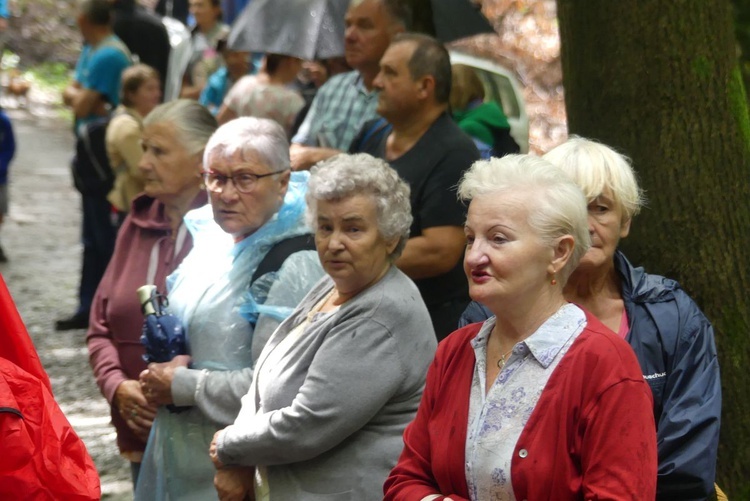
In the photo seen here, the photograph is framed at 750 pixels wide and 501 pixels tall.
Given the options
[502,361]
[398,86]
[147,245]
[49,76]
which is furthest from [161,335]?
[49,76]

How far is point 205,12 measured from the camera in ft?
29.9

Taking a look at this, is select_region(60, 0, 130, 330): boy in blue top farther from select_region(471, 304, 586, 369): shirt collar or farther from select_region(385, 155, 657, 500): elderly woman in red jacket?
select_region(471, 304, 586, 369): shirt collar

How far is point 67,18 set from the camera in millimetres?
24188

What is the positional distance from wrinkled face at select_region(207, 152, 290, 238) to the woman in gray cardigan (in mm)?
516

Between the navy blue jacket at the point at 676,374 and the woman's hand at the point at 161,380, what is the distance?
45.0 inches

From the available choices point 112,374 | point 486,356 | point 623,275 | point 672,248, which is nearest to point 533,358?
point 486,356

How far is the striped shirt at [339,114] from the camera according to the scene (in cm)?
601

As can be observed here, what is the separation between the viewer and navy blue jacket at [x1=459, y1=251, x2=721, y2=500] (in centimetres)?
324

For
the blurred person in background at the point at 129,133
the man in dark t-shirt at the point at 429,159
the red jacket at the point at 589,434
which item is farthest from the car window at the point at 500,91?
the red jacket at the point at 589,434

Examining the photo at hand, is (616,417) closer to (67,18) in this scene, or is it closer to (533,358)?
(533,358)

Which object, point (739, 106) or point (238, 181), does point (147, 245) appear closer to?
point (238, 181)

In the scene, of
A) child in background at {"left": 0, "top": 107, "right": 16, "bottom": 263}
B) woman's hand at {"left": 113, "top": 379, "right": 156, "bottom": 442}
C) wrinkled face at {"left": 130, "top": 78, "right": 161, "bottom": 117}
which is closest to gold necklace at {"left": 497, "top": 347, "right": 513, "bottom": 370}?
woman's hand at {"left": 113, "top": 379, "right": 156, "bottom": 442}

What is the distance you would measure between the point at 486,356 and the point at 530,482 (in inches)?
14.8

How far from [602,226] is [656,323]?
0.33 metres
